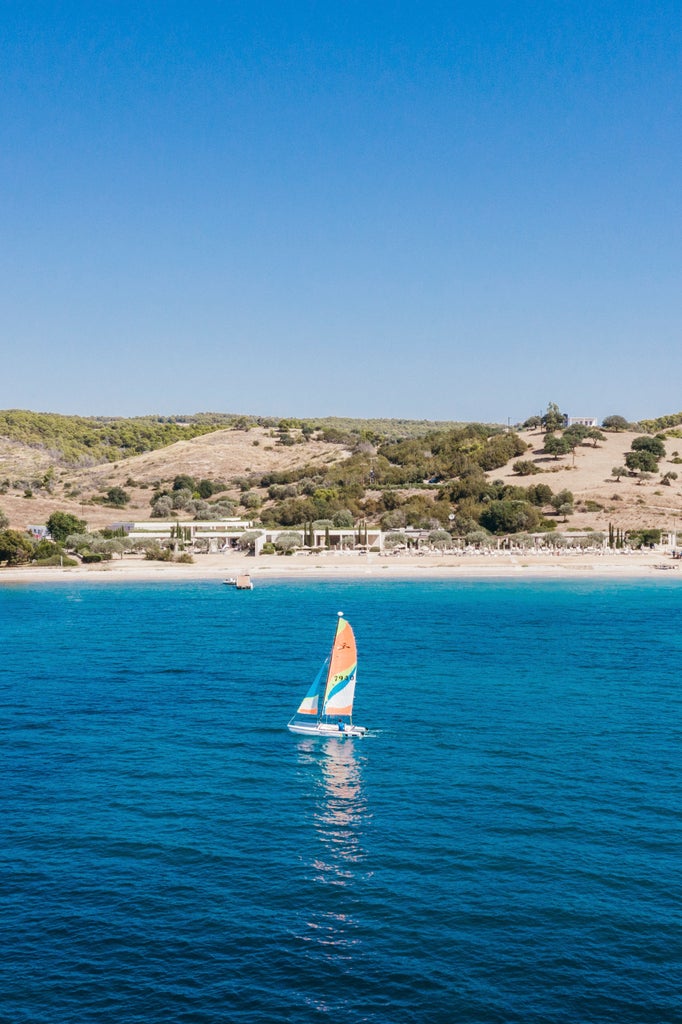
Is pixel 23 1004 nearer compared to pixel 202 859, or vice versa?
pixel 23 1004

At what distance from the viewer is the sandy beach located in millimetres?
110312

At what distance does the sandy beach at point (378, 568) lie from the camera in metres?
110

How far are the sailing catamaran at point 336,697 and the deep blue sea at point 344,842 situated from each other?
1083 mm

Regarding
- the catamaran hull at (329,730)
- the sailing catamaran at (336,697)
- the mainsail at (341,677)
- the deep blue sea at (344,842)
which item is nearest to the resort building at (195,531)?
the deep blue sea at (344,842)

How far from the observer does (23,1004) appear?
20.6 metres

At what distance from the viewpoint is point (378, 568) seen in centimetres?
11538

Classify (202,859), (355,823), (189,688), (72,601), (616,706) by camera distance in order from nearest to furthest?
1. (202,859)
2. (355,823)
3. (616,706)
4. (189,688)
5. (72,601)

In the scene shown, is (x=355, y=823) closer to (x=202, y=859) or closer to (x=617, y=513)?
(x=202, y=859)

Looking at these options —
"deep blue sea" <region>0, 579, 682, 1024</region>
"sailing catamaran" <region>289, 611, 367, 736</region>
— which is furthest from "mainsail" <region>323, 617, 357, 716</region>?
"deep blue sea" <region>0, 579, 682, 1024</region>

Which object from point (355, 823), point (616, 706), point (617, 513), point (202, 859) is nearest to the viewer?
point (202, 859)

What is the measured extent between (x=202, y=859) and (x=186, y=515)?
138108 mm

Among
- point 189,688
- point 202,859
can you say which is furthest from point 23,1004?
point 189,688

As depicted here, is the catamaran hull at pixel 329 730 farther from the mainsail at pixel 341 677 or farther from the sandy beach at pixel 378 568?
the sandy beach at pixel 378 568

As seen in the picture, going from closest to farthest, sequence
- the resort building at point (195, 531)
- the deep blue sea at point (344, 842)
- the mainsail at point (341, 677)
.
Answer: the deep blue sea at point (344, 842) → the mainsail at point (341, 677) → the resort building at point (195, 531)
